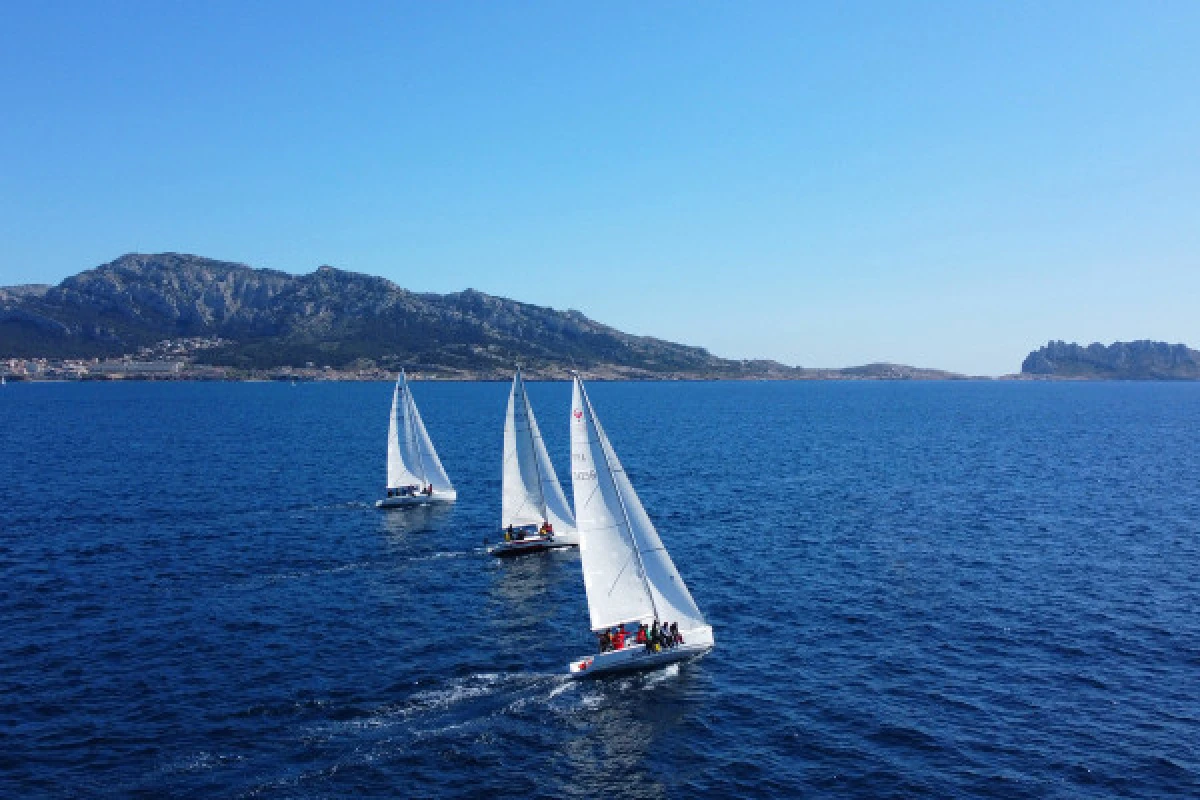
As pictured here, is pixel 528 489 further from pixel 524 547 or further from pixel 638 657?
pixel 638 657

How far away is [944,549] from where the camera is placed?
61.4 meters

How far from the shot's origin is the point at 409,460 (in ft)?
263

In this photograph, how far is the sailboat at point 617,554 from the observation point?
4134cm

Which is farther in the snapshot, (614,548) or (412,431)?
(412,431)

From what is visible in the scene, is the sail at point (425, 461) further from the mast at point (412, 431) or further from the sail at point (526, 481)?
the sail at point (526, 481)

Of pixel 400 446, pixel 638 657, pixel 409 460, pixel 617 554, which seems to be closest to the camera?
pixel 638 657

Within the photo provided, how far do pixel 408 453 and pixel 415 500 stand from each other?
5.79 m

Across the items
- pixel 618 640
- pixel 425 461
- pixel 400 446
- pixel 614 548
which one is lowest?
pixel 618 640

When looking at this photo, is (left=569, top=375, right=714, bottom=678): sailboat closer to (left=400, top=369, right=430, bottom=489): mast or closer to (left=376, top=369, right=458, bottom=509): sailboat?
(left=376, top=369, right=458, bottom=509): sailboat

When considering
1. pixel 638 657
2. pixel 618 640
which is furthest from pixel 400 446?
pixel 638 657

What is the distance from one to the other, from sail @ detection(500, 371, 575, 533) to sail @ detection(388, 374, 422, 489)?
1885cm

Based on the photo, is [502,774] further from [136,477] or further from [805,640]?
[136,477]

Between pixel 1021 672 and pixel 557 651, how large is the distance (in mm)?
22279

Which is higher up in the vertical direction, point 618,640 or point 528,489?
point 528,489
